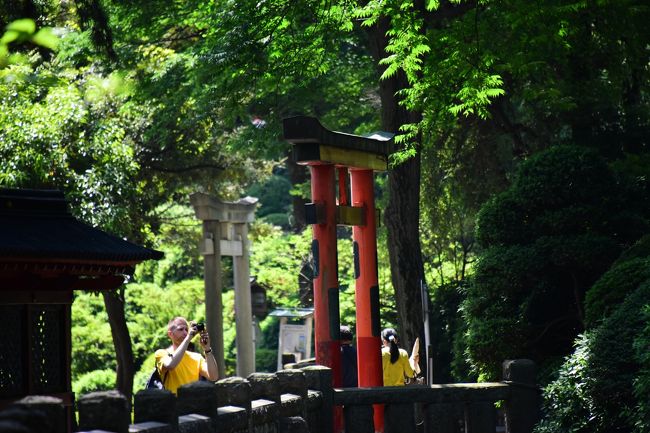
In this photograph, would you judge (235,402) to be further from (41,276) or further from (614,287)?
(614,287)

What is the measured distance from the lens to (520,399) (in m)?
11.8

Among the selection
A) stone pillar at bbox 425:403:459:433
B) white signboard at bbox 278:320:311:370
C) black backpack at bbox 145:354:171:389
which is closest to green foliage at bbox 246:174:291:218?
white signboard at bbox 278:320:311:370

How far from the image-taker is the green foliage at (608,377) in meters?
10.5

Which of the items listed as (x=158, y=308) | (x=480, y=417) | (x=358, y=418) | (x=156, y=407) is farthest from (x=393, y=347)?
(x=158, y=308)

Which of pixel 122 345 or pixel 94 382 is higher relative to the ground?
pixel 122 345

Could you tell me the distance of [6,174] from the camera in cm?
1933

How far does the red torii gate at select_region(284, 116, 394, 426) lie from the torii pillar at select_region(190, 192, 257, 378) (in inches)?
292

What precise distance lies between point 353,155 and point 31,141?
886cm

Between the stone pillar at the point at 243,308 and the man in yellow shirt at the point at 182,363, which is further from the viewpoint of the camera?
the stone pillar at the point at 243,308

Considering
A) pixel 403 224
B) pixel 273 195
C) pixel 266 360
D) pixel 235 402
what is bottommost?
pixel 235 402

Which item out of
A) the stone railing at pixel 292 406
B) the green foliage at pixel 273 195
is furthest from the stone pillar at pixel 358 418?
the green foliage at pixel 273 195

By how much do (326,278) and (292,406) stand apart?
2943mm

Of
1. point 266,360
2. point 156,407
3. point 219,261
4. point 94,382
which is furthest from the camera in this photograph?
point 266,360

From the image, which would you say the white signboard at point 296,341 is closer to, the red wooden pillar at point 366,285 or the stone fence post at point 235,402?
the red wooden pillar at point 366,285
